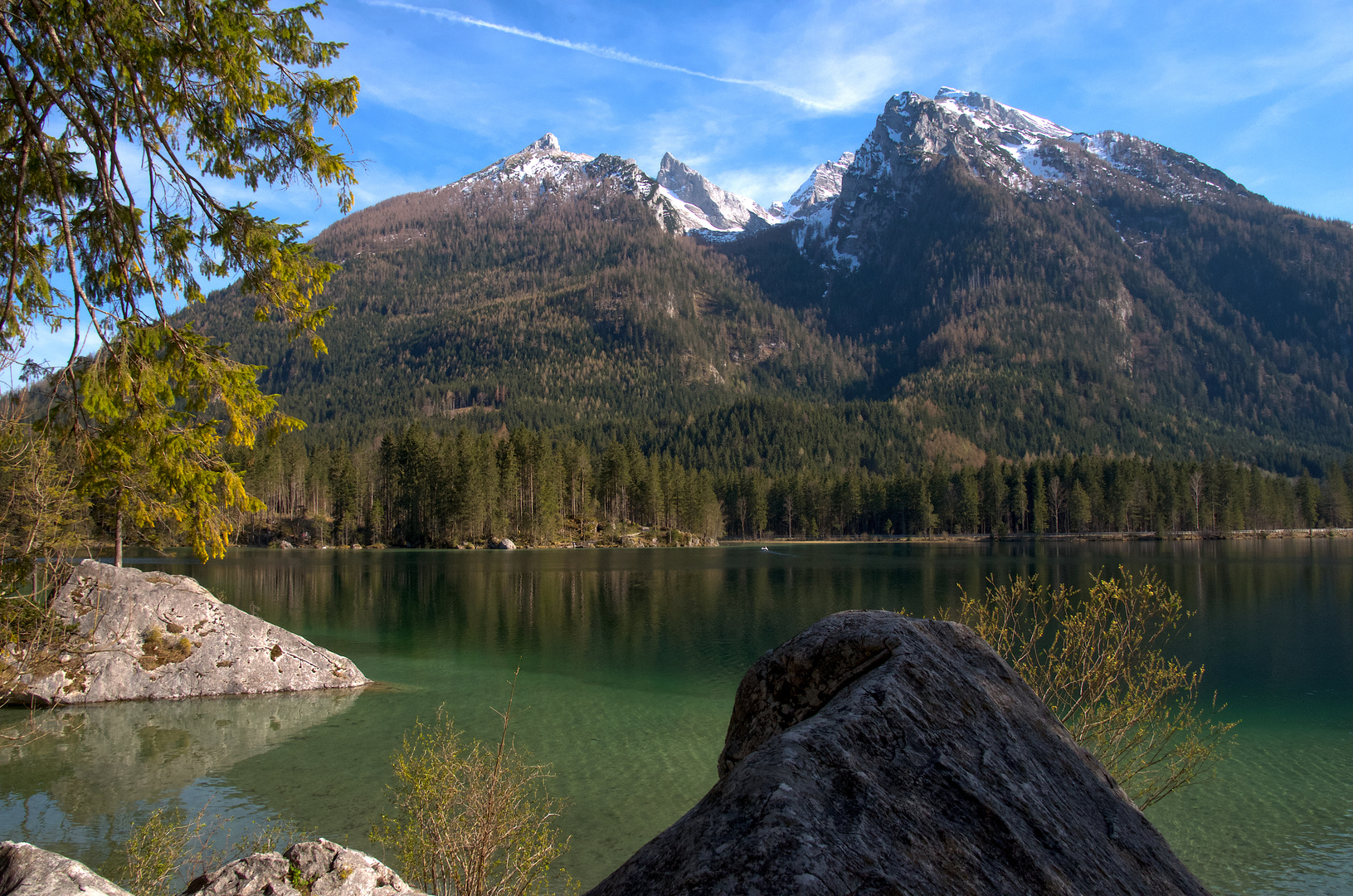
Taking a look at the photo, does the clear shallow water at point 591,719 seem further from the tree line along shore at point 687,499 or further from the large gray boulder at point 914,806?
the tree line along shore at point 687,499

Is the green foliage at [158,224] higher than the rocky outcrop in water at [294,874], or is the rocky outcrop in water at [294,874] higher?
the green foliage at [158,224]

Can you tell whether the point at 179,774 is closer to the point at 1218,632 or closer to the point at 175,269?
the point at 175,269

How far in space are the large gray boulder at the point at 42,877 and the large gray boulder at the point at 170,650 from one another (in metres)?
13.4

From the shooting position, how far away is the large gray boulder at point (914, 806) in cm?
247

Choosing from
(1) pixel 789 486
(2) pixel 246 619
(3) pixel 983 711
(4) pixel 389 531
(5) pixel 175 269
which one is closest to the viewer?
(3) pixel 983 711

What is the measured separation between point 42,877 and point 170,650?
16.0 m

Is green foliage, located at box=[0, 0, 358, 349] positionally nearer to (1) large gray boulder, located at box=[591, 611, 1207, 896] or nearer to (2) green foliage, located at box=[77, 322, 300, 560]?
(2) green foliage, located at box=[77, 322, 300, 560]

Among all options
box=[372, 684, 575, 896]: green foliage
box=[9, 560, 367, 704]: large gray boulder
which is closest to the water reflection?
box=[9, 560, 367, 704]: large gray boulder

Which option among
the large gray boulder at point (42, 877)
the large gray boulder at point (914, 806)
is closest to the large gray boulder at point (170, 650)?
the large gray boulder at point (42, 877)

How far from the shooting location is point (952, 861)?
8.96 ft

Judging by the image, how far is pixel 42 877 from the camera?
5.55 m

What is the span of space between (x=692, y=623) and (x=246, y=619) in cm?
1800

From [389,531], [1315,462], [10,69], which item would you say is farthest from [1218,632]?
[1315,462]

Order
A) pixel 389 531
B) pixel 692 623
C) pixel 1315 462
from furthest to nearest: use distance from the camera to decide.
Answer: pixel 1315 462 → pixel 389 531 → pixel 692 623
